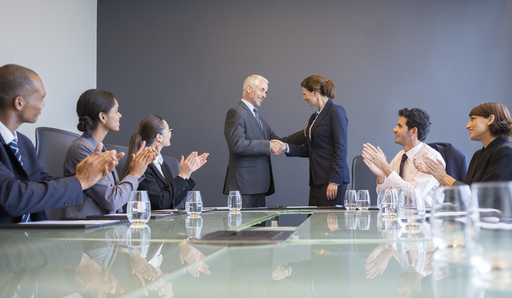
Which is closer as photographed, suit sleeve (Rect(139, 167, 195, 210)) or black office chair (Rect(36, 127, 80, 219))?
black office chair (Rect(36, 127, 80, 219))

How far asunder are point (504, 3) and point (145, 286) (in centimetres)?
517

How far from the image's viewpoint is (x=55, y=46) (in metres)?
4.29

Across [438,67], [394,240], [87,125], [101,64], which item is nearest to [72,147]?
[87,125]

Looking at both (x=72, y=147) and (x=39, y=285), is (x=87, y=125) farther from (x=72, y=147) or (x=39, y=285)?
(x=39, y=285)

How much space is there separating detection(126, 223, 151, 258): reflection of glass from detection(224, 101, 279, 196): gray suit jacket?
203cm

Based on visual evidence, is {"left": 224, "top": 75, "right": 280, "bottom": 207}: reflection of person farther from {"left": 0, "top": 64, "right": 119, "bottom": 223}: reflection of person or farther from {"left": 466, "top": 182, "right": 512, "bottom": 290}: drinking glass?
{"left": 466, "top": 182, "right": 512, "bottom": 290}: drinking glass

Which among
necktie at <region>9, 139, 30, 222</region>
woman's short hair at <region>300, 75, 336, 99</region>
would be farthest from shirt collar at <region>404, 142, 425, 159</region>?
Answer: necktie at <region>9, 139, 30, 222</region>

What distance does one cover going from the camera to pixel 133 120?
491 centimetres

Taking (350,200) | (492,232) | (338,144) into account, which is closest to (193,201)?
(350,200)

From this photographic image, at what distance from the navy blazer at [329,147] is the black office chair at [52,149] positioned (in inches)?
71.5

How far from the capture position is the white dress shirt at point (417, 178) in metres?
2.86

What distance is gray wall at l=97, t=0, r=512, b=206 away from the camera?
4.63 metres

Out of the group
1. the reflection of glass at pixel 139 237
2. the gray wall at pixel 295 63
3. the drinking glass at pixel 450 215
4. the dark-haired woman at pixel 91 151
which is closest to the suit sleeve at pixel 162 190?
the dark-haired woman at pixel 91 151

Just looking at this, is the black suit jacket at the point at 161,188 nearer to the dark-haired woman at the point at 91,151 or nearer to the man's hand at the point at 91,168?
the dark-haired woman at the point at 91,151
